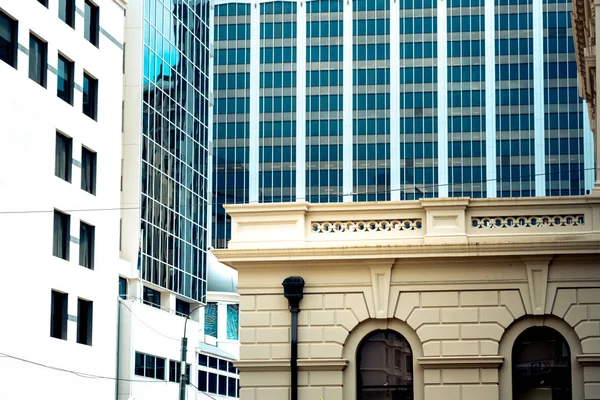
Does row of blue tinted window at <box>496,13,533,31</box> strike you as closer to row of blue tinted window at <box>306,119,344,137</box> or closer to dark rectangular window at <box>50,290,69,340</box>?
row of blue tinted window at <box>306,119,344,137</box>

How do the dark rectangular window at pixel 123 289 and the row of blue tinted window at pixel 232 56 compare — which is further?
the row of blue tinted window at pixel 232 56

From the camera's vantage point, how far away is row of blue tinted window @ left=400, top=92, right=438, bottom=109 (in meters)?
136

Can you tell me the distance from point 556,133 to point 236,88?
36446 millimetres

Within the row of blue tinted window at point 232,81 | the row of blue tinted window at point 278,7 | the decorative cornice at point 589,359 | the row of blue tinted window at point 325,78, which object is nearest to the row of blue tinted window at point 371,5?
the row of blue tinted window at point 278,7

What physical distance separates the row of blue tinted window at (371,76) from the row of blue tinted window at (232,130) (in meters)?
13.5

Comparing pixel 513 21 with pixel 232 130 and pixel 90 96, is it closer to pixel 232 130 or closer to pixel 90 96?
pixel 232 130

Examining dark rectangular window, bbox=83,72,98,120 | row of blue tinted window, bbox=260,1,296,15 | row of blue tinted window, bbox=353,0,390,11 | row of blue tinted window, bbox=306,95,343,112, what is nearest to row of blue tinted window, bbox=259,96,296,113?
row of blue tinted window, bbox=306,95,343,112

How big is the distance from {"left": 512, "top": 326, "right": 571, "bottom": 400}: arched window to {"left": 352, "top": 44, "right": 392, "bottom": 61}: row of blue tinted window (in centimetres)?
11272

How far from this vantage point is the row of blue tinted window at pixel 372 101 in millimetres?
136363

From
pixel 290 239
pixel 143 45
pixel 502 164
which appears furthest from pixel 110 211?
pixel 502 164

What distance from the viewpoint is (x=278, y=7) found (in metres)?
140

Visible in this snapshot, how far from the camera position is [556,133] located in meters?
132

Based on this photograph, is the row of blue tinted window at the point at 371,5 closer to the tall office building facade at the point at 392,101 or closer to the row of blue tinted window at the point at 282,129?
the tall office building facade at the point at 392,101

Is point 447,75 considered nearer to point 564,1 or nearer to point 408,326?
point 564,1
